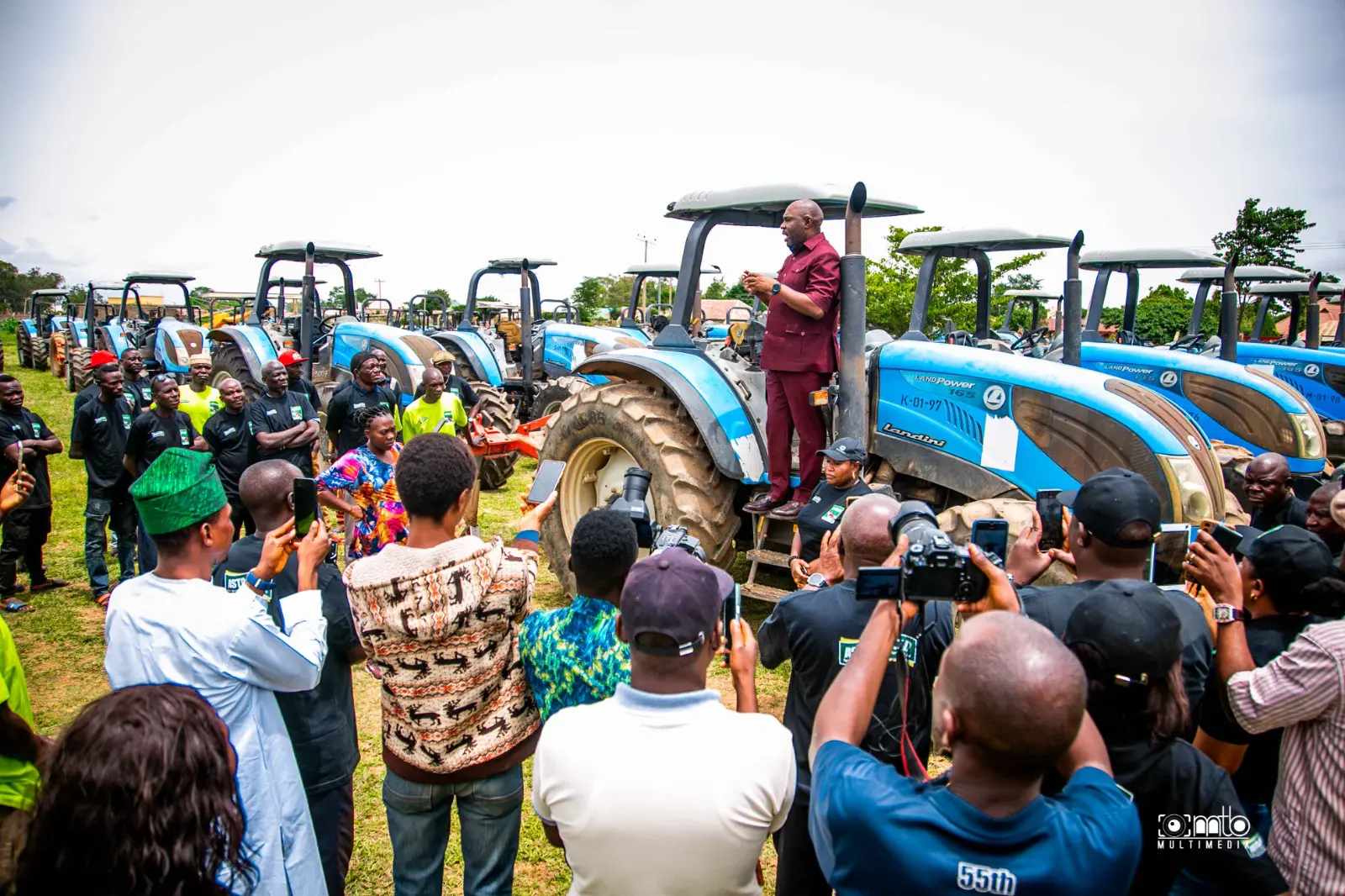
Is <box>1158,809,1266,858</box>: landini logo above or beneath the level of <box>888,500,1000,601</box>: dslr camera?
beneath

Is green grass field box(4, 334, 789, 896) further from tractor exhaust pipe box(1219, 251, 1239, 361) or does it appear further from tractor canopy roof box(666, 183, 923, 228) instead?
tractor exhaust pipe box(1219, 251, 1239, 361)

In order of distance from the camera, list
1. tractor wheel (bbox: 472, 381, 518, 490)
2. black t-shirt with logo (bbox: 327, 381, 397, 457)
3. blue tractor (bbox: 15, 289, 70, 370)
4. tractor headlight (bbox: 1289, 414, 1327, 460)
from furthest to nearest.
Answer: blue tractor (bbox: 15, 289, 70, 370) < tractor wheel (bbox: 472, 381, 518, 490) < tractor headlight (bbox: 1289, 414, 1327, 460) < black t-shirt with logo (bbox: 327, 381, 397, 457)

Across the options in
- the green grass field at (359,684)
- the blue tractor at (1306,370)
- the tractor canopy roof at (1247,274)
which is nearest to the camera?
the green grass field at (359,684)

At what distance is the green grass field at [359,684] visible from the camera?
3402 mm

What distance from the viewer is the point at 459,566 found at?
2.30m

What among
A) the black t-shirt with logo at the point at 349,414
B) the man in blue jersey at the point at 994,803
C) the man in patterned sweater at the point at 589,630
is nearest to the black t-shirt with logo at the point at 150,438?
the black t-shirt with logo at the point at 349,414

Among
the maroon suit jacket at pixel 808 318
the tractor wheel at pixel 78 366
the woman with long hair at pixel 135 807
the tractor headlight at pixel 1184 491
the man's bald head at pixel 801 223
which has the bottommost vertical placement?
the tractor wheel at pixel 78 366

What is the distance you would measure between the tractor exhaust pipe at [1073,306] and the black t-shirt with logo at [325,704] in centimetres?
482

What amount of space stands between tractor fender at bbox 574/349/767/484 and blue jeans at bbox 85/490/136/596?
3748 millimetres

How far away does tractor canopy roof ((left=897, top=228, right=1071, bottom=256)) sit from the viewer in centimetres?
718

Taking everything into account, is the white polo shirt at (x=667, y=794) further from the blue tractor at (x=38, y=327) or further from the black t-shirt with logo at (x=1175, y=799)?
the blue tractor at (x=38, y=327)

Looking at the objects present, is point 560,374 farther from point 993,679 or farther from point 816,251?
point 993,679

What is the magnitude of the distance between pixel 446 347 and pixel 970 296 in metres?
15.8

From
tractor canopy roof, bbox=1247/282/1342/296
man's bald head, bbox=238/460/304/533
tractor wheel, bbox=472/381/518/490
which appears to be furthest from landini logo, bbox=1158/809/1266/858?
tractor canopy roof, bbox=1247/282/1342/296
